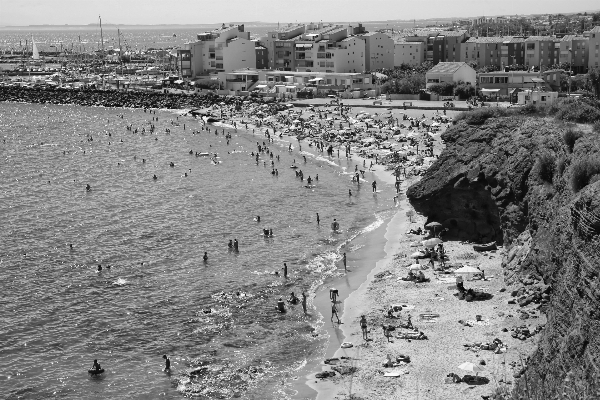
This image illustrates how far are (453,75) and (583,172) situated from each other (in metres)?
67.7

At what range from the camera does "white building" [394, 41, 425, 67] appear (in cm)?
12094

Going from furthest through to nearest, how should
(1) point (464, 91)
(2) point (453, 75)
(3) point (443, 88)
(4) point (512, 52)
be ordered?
(4) point (512, 52)
(2) point (453, 75)
(3) point (443, 88)
(1) point (464, 91)

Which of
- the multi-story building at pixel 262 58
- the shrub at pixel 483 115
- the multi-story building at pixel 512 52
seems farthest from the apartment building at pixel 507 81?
the shrub at pixel 483 115

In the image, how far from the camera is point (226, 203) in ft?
172

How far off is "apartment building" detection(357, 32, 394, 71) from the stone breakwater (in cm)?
2132

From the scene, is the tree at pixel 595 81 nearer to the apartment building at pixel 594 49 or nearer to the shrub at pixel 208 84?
the apartment building at pixel 594 49

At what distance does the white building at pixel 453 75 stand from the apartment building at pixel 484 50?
21106 millimetres

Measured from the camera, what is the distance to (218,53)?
122750 mm

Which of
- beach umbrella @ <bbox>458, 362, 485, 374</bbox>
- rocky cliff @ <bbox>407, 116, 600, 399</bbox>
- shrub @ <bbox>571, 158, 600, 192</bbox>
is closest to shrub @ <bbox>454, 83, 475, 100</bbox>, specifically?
rocky cliff @ <bbox>407, 116, 600, 399</bbox>

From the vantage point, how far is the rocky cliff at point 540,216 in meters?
19.2

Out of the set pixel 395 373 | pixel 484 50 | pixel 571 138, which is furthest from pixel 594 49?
pixel 395 373

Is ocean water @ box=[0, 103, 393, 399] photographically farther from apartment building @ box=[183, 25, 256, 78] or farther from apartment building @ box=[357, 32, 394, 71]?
apartment building @ box=[183, 25, 256, 78]

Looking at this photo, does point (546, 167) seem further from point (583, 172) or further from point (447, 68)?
point (447, 68)

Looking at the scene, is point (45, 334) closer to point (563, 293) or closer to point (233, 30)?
point (563, 293)
